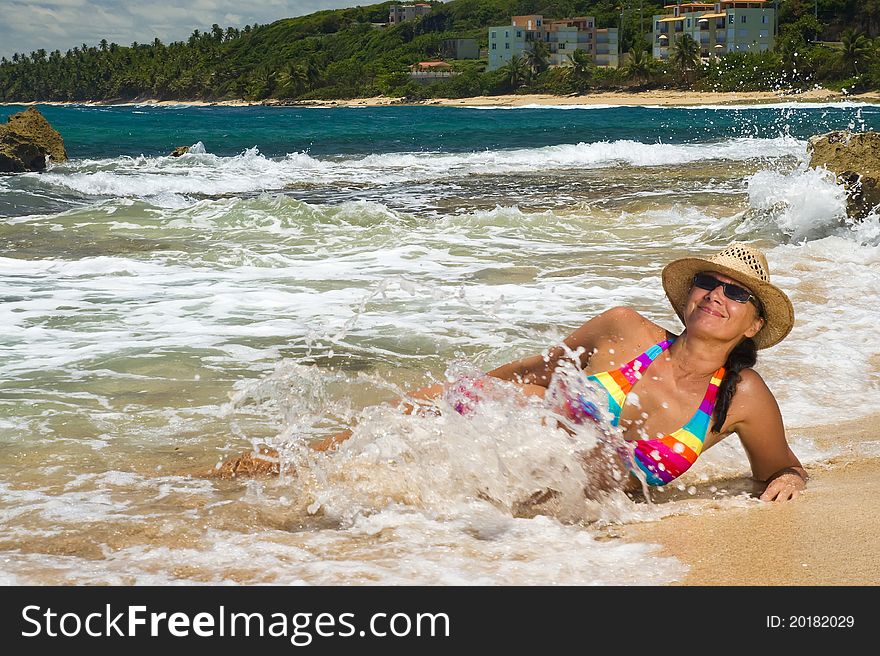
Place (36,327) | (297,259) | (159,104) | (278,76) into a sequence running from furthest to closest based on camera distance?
(159,104), (278,76), (297,259), (36,327)

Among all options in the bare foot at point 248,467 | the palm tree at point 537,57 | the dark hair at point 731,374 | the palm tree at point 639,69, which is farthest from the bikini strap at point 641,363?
the palm tree at point 537,57

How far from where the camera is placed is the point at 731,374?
12.1 ft

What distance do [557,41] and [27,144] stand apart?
404 ft

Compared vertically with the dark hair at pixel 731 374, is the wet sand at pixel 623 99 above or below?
above

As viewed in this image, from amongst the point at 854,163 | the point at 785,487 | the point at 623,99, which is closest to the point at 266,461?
the point at 785,487

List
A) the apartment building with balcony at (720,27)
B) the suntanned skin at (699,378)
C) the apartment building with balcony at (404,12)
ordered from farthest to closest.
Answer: the apartment building with balcony at (404,12) → the apartment building with balcony at (720,27) → the suntanned skin at (699,378)

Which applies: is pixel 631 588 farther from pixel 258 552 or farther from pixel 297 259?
pixel 297 259

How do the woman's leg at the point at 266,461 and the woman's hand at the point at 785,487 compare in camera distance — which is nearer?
the woman's hand at the point at 785,487

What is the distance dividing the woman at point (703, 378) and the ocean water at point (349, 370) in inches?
7.4

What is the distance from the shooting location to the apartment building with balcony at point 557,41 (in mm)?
133875

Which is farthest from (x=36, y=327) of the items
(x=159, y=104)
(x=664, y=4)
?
(x=664, y=4)

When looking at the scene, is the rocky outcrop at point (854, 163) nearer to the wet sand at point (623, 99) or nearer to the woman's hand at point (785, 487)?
the woman's hand at point (785, 487)

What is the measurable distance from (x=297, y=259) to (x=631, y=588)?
8255mm

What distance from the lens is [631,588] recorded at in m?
2.87
